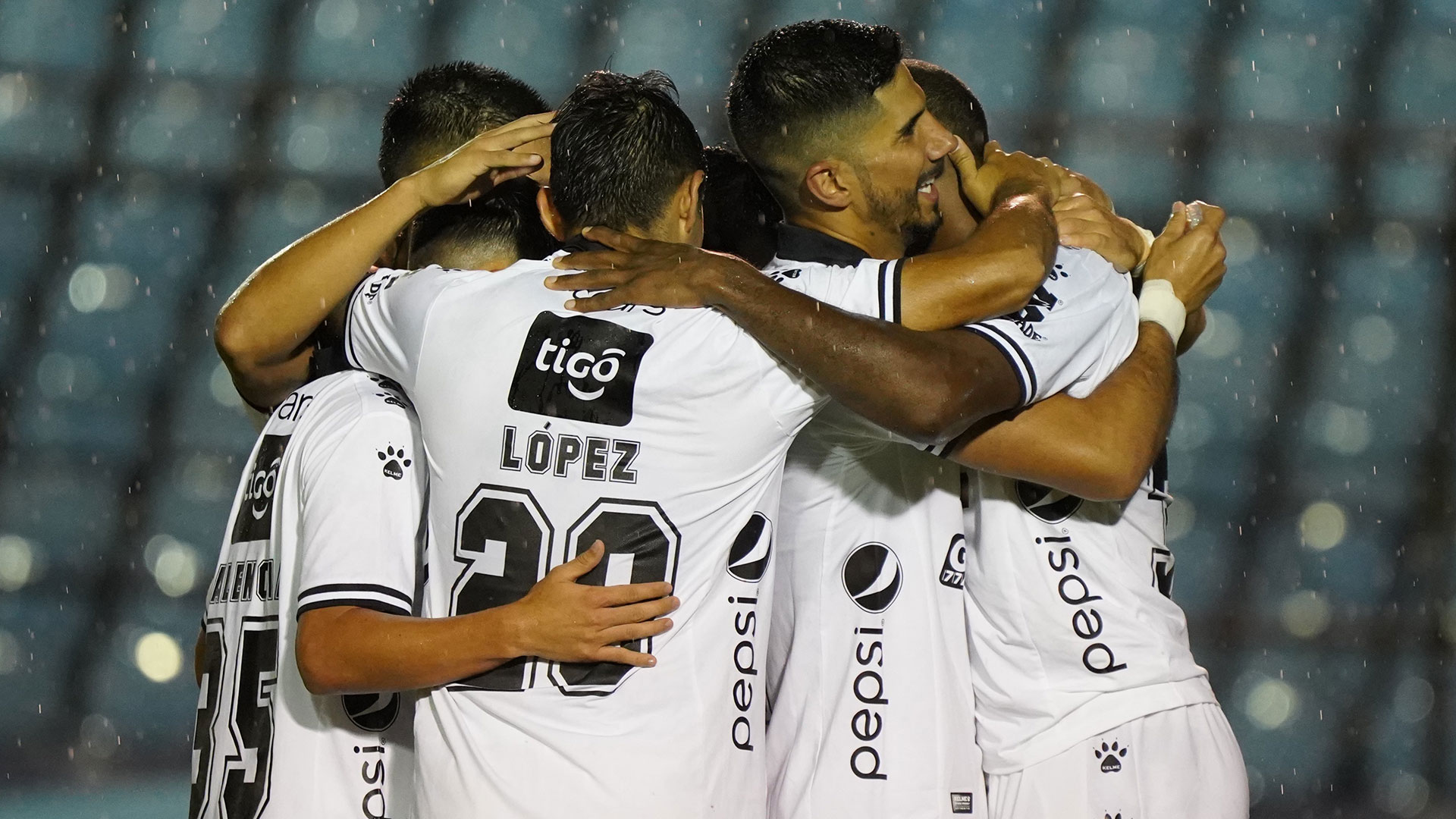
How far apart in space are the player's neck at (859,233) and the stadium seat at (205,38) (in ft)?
16.5

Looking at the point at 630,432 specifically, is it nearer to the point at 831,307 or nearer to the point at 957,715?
the point at 831,307

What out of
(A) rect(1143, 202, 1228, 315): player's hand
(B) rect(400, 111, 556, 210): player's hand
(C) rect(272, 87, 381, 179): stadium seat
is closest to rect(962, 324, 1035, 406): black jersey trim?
(A) rect(1143, 202, 1228, 315): player's hand

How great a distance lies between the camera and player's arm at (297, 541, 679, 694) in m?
1.80

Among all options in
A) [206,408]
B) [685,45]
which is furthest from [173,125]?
[685,45]

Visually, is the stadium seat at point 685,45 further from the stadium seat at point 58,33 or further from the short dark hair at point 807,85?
the short dark hair at point 807,85

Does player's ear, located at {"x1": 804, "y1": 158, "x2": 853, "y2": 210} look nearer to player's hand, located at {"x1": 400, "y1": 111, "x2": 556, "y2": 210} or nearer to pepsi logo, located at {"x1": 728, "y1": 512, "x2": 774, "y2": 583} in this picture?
player's hand, located at {"x1": 400, "y1": 111, "x2": 556, "y2": 210}

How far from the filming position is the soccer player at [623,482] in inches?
71.8

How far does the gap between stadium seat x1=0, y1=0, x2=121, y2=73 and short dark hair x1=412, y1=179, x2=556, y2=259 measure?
5.02 metres

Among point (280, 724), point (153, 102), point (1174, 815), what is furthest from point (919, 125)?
point (153, 102)

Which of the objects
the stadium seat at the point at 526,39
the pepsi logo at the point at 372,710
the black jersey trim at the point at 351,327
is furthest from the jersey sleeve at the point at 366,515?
the stadium seat at the point at 526,39

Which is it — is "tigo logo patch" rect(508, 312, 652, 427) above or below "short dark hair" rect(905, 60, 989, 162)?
below

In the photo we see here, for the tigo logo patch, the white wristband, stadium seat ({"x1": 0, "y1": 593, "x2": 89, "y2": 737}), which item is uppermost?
the white wristband

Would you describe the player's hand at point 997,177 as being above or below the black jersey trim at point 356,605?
above

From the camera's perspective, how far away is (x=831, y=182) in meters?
2.25
